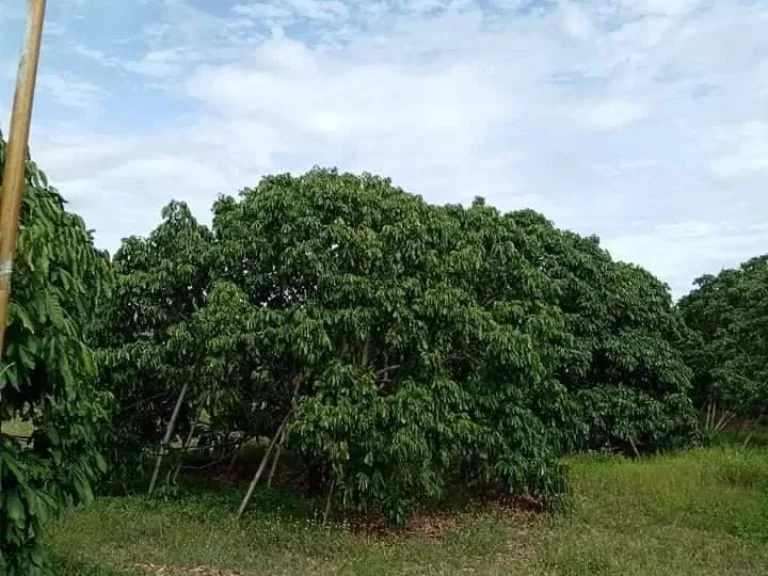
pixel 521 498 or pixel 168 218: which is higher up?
pixel 168 218

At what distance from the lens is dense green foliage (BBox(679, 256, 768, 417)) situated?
58.6 ft

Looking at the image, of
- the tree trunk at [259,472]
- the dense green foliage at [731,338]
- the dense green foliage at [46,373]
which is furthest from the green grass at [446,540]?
the dense green foliage at [731,338]

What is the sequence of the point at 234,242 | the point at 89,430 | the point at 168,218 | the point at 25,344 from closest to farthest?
the point at 25,344
the point at 89,430
the point at 234,242
the point at 168,218

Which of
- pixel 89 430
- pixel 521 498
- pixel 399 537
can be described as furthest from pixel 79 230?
pixel 521 498

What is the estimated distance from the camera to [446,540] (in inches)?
359

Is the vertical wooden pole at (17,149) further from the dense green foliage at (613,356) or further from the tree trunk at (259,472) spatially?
the dense green foliage at (613,356)

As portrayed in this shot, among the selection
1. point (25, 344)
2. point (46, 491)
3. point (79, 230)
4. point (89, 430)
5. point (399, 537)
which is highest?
point (79, 230)

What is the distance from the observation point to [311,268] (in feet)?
29.3

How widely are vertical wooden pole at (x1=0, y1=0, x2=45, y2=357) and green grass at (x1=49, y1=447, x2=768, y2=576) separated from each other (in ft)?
12.8

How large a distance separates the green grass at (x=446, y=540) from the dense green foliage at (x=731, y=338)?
645cm

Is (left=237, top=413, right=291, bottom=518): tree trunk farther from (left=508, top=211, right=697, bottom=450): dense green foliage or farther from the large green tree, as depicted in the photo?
(left=508, top=211, right=697, bottom=450): dense green foliage

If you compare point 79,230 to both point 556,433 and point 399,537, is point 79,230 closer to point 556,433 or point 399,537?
point 399,537

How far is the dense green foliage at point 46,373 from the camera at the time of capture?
A: 398 centimetres

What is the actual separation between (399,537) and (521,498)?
8.86 ft
